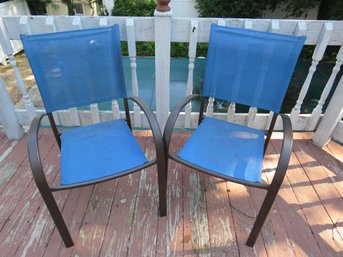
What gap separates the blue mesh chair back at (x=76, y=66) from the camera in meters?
1.32

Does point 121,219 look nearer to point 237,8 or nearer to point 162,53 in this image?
point 162,53

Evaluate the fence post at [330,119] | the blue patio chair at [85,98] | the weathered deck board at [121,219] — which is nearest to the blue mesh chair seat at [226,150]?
the blue patio chair at [85,98]

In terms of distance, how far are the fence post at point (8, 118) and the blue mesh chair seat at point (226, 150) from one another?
1492mm

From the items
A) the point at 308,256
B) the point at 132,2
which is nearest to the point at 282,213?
the point at 308,256

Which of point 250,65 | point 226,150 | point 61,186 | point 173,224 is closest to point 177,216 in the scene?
point 173,224

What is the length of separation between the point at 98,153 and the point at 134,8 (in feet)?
20.3

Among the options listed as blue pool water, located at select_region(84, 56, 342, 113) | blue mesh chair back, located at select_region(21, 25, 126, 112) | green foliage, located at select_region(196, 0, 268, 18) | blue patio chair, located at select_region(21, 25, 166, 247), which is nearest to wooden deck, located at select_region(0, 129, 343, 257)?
blue patio chair, located at select_region(21, 25, 166, 247)

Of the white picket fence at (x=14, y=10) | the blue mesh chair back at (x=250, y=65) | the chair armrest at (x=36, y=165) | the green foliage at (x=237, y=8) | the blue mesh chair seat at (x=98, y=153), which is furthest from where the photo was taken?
the green foliage at (x=237, y=8)

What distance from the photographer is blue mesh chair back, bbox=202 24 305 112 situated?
135 centimetres

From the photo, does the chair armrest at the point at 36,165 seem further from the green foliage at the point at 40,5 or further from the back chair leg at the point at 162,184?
the green foliage at the point at 40,5

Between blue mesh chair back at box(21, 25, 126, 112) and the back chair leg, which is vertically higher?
blue mesh chair back at box(21, 25, 126, 112)

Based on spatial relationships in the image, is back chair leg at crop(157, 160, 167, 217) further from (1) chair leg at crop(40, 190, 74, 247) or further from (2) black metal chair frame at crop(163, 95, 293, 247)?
(1) chair leg at crop(40, 190, 74, 247)

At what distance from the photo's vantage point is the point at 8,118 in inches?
78.2

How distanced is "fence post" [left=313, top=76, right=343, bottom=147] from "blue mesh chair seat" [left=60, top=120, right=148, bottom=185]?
60.1 inches
